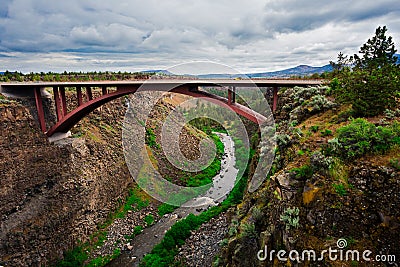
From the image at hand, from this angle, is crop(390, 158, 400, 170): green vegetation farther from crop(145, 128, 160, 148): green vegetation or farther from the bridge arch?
crop(145, 128, 160, 148): green vegetation

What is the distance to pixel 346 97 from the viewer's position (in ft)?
29.5

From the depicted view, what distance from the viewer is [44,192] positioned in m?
15.0

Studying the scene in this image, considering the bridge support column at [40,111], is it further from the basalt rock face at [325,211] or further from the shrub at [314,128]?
the shrub at [314,128]

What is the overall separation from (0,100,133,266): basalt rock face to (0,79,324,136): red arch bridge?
1.39m

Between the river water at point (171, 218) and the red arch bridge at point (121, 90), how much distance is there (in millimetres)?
9170

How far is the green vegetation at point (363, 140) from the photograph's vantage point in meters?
5.95

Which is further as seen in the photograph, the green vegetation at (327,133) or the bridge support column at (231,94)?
the bridge support column at (231,94)

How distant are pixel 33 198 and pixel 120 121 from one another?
36.5ft

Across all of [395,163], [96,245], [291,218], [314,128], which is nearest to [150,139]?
[96,245]

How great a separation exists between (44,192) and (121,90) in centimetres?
779

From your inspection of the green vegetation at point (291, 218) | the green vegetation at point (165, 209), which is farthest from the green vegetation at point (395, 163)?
the green vegetation at point (165, 209)

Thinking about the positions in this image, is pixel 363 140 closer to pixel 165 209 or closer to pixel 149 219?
pixel 149 219

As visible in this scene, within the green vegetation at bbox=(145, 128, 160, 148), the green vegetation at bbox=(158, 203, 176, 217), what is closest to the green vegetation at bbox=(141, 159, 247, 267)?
the green vegetation at bbox=(158, 203, 176, 217)

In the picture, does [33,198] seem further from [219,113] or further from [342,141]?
[219,113]
